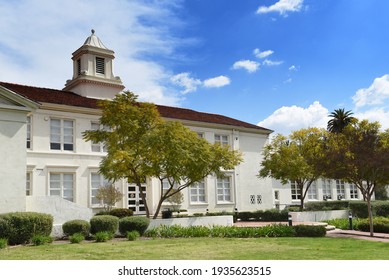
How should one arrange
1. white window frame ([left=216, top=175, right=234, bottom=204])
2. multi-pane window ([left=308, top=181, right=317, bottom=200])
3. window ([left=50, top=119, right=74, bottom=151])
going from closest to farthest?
window ([left=50, top=119, right=74, bottom=151]), white window frame ([left=216, top=175, right=234, bottom=204]), multi-pane window ([left=308, top=181, right=317, bottom=200])

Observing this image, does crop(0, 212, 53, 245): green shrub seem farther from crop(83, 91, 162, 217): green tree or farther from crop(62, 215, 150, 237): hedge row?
crop(83, 91, 162, 217): green tree

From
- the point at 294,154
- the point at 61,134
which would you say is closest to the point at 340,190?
the point at 294,154

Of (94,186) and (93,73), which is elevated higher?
(93,73)

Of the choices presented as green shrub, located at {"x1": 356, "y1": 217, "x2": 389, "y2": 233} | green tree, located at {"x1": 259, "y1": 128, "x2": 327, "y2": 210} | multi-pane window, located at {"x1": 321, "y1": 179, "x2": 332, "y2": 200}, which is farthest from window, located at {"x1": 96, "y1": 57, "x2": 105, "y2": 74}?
multi-pane window, located at {"x1": 321, "y1": 179, "x2": 332, "y2": 200}

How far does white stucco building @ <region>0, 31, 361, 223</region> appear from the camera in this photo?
20062 mm

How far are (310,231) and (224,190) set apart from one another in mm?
17705

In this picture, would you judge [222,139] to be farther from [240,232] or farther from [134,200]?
[240,232]

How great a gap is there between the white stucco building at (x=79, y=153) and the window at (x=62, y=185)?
0.20 ft

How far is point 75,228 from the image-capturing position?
19.1m

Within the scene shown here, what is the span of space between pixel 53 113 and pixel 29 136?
2188 millimetres

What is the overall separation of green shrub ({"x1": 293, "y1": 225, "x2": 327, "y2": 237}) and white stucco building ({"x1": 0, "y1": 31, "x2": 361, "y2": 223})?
1008 centimetres

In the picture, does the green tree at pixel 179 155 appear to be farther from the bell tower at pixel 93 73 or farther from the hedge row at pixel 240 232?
the bell tower at pixel 93 73

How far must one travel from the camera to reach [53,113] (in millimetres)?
28828

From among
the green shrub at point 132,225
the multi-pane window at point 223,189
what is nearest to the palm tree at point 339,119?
the multi-pane window at point 223,189
